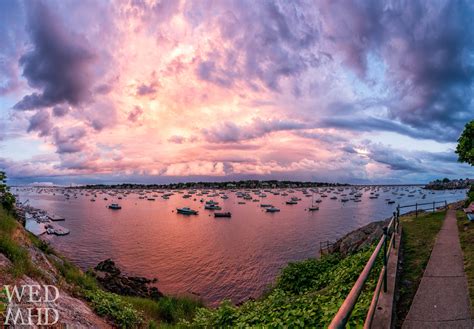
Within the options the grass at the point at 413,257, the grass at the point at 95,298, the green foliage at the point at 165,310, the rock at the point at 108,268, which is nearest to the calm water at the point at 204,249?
the rock at the point at 108,268

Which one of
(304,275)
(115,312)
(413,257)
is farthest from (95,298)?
(413,257)

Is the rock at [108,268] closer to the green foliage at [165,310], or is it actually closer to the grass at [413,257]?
the green foliage at [165,310]

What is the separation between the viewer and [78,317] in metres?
7.60

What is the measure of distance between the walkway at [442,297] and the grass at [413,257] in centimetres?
14

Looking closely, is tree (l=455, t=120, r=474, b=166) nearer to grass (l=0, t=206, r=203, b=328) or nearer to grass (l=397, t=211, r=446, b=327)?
grass (l=397, t=211, r=446, b=327)

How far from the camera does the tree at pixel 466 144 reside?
13352mm

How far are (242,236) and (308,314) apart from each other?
37.8 m

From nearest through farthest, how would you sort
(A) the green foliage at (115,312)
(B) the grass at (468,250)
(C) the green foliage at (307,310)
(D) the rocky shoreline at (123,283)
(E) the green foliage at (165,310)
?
1. (C) the green foliage at (307,310)
2. (B) the grass at (468,250)
3. (A) the green foliage at (115,312)
4. (E) the green foliage at (165,310)
5. (D) the rocky shoreline at (123,283)

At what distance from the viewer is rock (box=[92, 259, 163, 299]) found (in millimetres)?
20797

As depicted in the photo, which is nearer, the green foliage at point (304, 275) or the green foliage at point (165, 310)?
the green foliage at point (304, 275)

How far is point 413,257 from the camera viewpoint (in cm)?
892

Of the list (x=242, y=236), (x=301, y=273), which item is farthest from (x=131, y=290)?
(x=242, y=236)

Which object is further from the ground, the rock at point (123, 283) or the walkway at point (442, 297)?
the walkway at point (442, 297)

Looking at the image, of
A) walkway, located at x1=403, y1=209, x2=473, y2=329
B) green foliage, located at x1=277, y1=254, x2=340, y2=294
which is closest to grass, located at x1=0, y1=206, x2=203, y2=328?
green foliage, located at x1=277, y1=254, x2=340, y2=294
